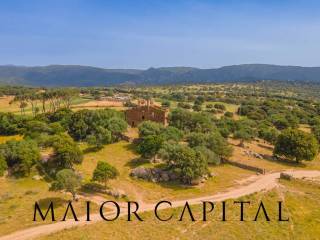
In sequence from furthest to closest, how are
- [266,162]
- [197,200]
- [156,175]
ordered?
[266,162]
[156,175]
[197,200]

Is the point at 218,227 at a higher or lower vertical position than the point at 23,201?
lower

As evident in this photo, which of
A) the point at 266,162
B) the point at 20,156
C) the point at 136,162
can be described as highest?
the point at 20,156

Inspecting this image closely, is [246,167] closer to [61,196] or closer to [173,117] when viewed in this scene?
[173,117]

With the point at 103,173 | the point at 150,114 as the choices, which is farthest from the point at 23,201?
the point at 150,114

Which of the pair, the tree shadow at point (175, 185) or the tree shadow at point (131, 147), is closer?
the tree shadow at point (175, 185)

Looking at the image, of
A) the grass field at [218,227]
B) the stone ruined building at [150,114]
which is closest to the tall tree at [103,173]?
the grass field at [218,227]

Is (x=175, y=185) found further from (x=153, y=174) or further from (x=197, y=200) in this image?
(x=197, y=200)

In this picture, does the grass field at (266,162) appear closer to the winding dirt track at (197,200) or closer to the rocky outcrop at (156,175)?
the winding dirt track at (197,200)

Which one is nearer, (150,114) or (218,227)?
(218,227)
